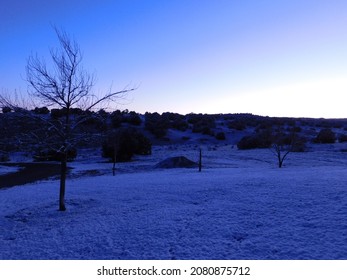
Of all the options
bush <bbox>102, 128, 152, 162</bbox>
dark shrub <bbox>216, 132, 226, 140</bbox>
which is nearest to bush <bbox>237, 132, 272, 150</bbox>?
bush <bbox>102, 128, 152, 162</bbox>

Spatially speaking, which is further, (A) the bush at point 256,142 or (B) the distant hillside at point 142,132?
(A) the bush at point 256,142

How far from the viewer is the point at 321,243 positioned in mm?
5559

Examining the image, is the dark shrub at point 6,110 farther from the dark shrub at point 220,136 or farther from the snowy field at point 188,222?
the dark shrub at point 220,136

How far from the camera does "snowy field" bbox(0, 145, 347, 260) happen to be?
5738mm

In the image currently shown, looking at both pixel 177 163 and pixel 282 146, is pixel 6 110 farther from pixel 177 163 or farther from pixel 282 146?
pixel 282 146

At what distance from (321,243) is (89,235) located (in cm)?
457

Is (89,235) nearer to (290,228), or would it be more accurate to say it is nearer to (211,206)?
(211,206)

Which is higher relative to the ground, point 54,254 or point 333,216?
point 333,216

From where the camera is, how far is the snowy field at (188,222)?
5738mm

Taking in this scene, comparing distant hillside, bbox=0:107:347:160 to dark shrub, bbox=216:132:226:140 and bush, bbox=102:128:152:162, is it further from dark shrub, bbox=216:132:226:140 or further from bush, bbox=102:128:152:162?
bush, bbox=102:128:152:162

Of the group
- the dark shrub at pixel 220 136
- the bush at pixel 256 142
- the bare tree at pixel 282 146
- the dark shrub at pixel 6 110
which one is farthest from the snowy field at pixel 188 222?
the dark shrub at pixel 220 136

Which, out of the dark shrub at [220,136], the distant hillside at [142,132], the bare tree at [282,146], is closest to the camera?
the distant hillside at [142,132]

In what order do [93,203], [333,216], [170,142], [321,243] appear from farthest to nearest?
[170,142] → [93,203] → [333,216] → [321,243]
